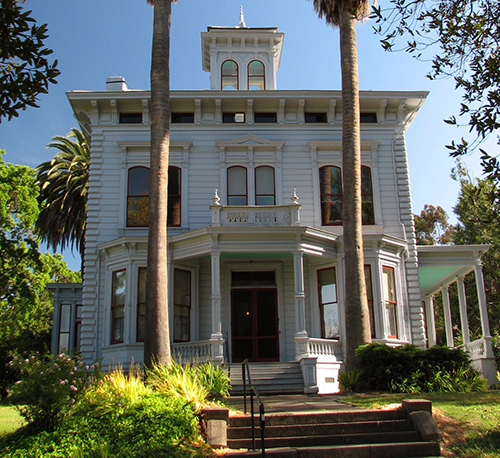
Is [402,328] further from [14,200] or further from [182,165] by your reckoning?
[14,200]

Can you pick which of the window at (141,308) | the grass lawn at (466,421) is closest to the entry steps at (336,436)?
the grass lawn at (466,421)

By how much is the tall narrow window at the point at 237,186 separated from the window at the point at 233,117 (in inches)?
73.1

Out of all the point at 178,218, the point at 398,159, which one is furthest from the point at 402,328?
the point at 178,218

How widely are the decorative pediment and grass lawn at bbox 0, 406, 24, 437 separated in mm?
11058

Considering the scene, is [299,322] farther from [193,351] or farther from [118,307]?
[118,307]

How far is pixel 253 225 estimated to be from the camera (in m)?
18.5

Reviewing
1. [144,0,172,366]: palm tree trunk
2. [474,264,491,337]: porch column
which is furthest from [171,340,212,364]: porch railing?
[474,264,491,337]: porch column

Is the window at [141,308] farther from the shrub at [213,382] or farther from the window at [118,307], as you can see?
the shrub at [213,382]

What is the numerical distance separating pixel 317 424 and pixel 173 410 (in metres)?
2.38

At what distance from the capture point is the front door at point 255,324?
19531 millimetres

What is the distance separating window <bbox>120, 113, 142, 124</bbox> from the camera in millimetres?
21531

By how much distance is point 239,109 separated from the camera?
2159cm

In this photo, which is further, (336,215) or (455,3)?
(336,215)

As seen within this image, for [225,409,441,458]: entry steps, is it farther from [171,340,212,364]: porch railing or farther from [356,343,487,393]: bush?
[171,340,212,364]: porch railing
